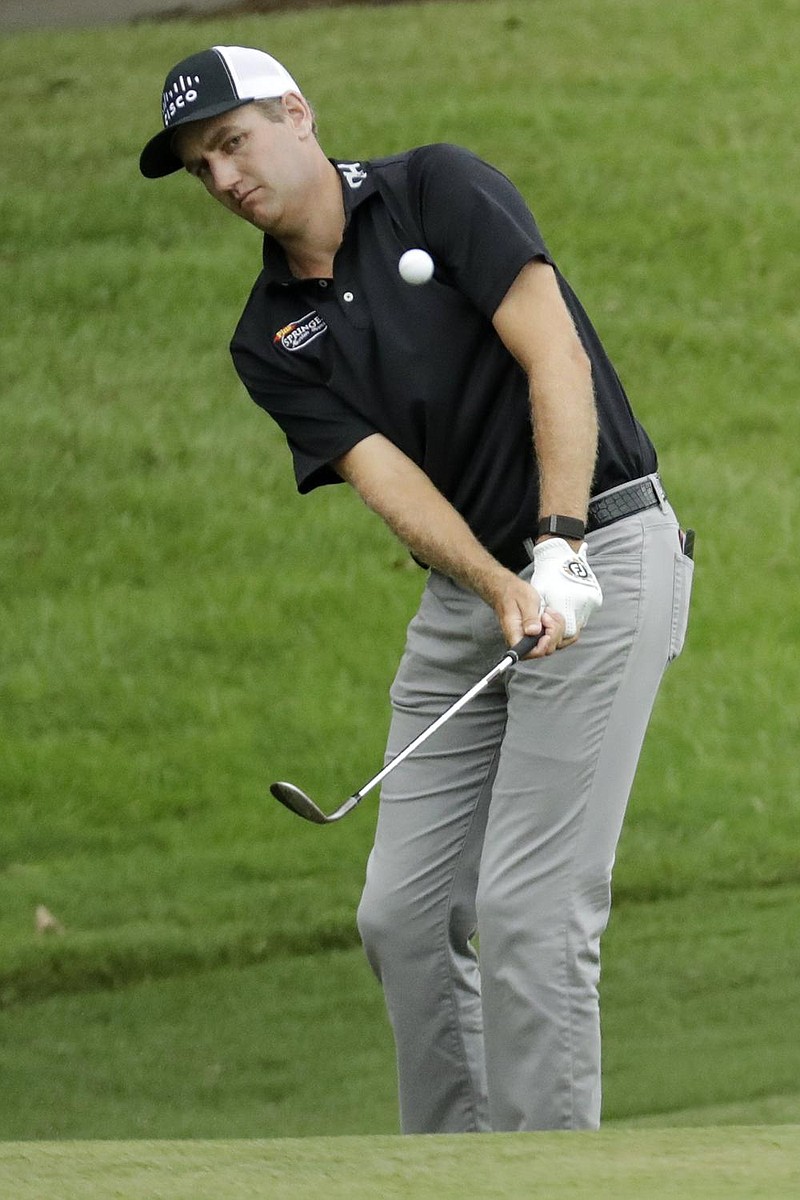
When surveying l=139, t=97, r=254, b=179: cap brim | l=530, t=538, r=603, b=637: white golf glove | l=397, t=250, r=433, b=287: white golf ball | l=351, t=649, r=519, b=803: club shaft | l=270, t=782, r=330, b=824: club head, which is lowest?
l=270, t=782, r=330, b=824: club head

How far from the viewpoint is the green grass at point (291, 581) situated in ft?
11.1

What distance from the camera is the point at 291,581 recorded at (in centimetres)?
524

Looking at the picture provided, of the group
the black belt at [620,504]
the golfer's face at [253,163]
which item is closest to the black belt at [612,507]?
the black belt at [620,504]

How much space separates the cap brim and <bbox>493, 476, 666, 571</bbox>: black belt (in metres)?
0.59

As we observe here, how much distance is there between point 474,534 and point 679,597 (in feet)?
0.82

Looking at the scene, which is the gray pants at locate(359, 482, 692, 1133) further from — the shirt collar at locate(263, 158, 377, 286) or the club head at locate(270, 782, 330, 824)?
the shirt collar at locate(263, 158, 377, 286)

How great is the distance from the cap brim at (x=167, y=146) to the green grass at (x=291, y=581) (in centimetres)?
146

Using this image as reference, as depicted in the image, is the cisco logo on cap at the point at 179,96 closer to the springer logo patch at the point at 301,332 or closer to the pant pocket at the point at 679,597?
the springer logo patch at the point at 301,332

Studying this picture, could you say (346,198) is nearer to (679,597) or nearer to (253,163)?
(253,163)

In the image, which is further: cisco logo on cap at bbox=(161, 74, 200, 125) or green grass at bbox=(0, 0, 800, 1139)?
green grass at bbox=(0, 0, 800, 1139)

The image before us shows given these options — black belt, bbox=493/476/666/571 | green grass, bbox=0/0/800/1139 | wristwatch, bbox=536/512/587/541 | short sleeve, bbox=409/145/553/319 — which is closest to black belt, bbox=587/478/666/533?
black belt, bbox=493/476/666/571

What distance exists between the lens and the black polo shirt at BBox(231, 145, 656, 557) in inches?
82.8

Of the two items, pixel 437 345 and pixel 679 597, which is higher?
pixel 437 345

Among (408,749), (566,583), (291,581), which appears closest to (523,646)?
(566,583)
